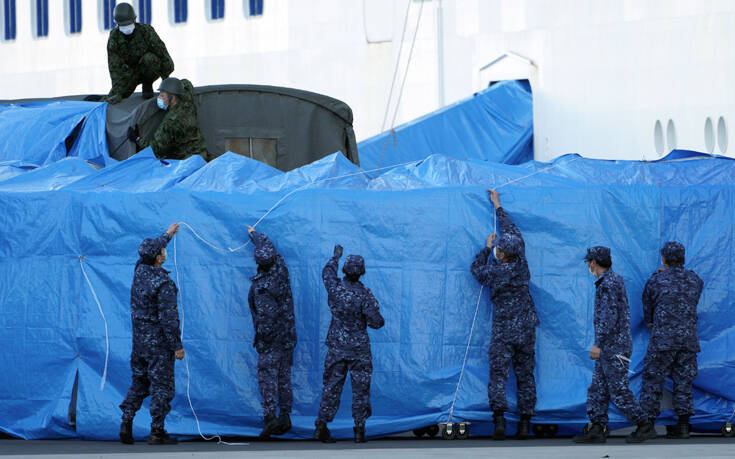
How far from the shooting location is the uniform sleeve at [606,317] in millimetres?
9422

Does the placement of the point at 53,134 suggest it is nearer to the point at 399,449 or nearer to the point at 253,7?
the point at 399,449

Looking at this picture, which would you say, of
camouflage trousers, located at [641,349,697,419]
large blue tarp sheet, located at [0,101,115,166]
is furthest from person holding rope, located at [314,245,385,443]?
large blue tarp sheet, located at [0,101,115,166]

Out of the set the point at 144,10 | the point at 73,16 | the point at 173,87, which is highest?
the point at 144,10

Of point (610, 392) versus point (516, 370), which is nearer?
point (610, 392)

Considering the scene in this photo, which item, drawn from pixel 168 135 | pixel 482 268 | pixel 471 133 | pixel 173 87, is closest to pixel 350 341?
pixel 482 268

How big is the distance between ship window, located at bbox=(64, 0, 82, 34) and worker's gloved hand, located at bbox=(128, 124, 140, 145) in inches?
752

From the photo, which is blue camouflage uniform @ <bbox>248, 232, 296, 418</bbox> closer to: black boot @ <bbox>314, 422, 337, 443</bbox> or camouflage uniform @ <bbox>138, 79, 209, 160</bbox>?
black boot @ <bbox>314, 422, 337, 443</bbox>

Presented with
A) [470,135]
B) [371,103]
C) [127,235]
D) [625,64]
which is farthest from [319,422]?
[371,103]

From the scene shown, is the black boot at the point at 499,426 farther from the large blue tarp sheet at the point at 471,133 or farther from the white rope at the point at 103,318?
the large blue tarp sheet at the point at 471,133

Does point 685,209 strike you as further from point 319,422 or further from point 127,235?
point 127,235

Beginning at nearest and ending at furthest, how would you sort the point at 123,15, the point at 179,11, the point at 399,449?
the point at 399,449
the point at 123,15
the point at 179,11

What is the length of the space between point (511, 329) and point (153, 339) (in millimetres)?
3001

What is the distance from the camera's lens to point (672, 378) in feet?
32.4

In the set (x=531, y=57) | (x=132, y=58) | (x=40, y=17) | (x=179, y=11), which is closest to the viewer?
(x=132, y=58)
